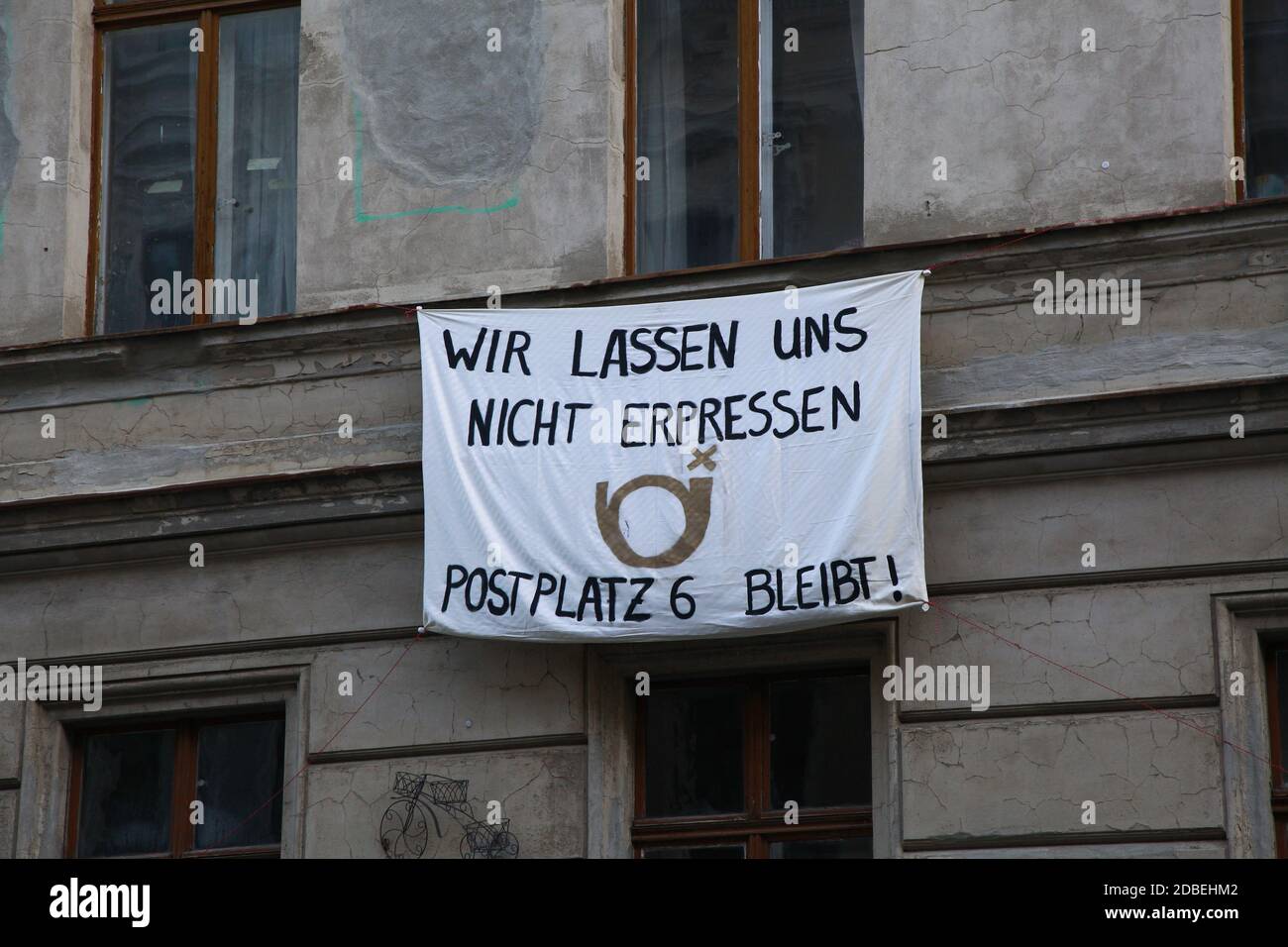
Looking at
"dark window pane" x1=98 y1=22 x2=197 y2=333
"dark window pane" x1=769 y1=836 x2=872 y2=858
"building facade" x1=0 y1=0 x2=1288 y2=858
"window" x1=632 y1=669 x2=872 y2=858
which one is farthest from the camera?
"dark window pane" x1=98 y1=22 x2=197 y2=333

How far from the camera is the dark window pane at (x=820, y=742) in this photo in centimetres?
1148

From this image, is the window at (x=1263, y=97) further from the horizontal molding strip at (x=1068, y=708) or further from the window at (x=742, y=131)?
the horizontal molding strip at (x=1068, y=708)

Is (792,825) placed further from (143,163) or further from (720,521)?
(143,163)

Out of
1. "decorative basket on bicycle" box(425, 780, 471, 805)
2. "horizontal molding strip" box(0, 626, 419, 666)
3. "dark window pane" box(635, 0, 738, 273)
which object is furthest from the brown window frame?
"horizontal molding strip" box(0, 626, 419, 666)

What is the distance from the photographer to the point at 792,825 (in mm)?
11438

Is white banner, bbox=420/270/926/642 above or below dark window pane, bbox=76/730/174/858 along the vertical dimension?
above

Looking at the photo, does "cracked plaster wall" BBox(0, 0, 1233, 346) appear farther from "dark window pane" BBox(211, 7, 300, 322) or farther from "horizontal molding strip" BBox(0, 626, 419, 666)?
"horizontal molding strip" BBox(0, 626, 419, 666)

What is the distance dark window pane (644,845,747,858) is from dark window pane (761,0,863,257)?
3042mm

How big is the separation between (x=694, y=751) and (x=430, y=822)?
132cm

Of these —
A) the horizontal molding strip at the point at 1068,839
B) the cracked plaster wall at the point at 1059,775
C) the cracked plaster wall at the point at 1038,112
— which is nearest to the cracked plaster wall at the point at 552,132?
the cracked plaster wall at the point at 1038,112

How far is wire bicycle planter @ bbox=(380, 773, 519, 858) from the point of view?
Answer: 11633 mm

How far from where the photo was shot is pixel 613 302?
12.3 m

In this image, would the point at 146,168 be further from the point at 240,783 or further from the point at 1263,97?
the point at 1263,97
